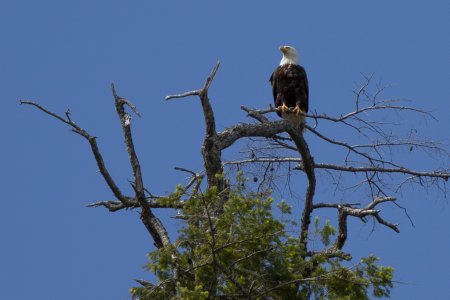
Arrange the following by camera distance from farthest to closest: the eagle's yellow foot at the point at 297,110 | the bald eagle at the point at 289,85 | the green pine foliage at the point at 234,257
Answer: the bald eagle at the point at 289,85 < the eagle's yellow foot at the point at 297,110 < the green pine foliage at the point at 234,257

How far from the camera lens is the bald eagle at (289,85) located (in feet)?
41.3

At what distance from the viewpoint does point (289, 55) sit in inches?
517

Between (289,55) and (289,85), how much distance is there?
0.63m

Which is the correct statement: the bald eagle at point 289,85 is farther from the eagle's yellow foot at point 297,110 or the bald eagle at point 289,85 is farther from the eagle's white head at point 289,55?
the eagle's yellow foot at point 297,110

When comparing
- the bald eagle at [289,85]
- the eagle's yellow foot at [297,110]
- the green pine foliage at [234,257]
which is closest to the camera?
the green pine foliage at [234,257]

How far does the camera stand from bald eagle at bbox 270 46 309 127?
41.3 ft

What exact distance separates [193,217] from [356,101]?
2696 mm

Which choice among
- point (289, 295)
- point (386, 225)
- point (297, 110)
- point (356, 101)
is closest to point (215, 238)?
point (289, 295)

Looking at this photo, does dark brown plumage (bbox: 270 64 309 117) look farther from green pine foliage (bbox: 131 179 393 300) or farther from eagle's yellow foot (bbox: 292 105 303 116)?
green pine foliage (bbox: 131 179 393 300)

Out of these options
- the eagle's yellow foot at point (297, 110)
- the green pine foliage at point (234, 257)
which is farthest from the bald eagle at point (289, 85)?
the green pine foliage at point (234, 257)

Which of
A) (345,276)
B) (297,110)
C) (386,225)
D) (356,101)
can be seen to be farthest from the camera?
(297,110)

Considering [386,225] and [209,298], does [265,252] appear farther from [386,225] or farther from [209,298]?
[386,225]

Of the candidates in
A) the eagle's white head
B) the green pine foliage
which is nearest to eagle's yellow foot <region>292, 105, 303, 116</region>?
the eagle's white head

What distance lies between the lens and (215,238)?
6.89 metres
